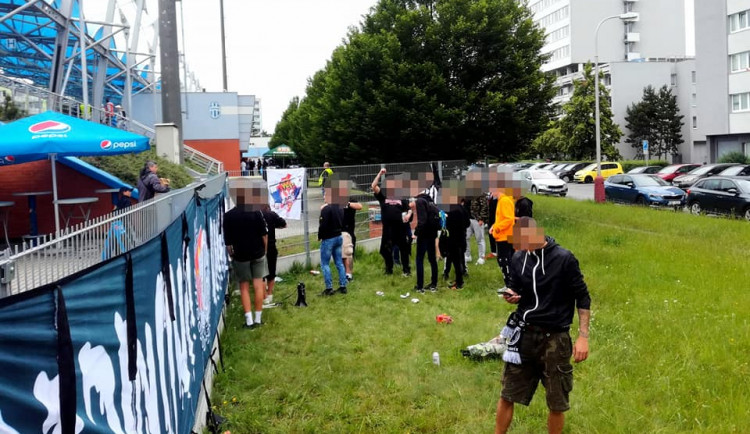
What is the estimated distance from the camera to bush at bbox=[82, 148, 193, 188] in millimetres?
13736

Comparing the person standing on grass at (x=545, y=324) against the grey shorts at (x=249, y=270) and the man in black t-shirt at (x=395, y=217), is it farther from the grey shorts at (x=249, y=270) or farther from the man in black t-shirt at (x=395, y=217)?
the man in black t-shirt at (x=395, y=217)

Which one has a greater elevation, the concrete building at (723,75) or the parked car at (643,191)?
the concrete building at (723,75)

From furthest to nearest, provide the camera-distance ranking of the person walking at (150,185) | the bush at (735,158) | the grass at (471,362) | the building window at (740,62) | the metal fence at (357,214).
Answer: the building window at (740,62)
the bush at (735,158)
the metal fence at (357,214)
the person walking at (150,185)
the grass at (471,362)

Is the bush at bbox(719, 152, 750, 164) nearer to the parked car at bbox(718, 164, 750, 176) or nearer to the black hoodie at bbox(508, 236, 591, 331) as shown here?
the parked car at bbox(718, 164, 750, 176)

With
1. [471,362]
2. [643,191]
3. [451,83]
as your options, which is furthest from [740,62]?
[471,362]

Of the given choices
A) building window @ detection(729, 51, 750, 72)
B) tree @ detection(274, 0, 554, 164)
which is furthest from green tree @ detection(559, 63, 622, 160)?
tree @ detection(274, 0, 554, 164)

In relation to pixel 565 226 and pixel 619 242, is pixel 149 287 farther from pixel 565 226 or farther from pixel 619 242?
pixel 565 226

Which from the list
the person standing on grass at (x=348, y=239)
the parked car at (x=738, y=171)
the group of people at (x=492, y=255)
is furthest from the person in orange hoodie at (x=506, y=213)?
the parked car at (x=738, y=171)

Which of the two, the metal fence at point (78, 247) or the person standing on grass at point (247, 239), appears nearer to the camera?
the metal fence at point (78, 247)

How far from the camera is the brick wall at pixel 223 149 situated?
136 feet

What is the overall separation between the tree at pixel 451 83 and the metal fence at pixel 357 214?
3.56 m

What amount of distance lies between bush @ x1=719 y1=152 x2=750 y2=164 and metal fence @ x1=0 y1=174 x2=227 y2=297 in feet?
156

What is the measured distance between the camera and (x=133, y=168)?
1534 centimetres

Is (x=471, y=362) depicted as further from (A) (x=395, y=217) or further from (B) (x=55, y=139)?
(B) (x=55, y=139)
